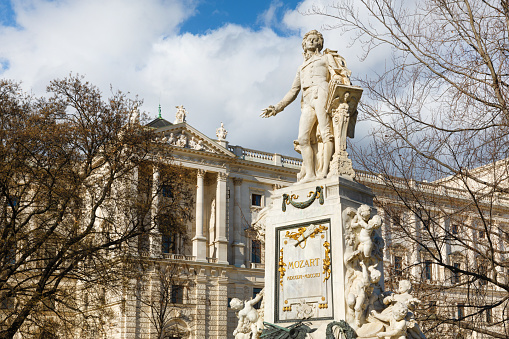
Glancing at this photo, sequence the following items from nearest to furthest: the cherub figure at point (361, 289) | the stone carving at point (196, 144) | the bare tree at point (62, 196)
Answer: the cherub figure at point (361, 289)
the bare tree at point (62, 196)
the stone carving at point (196, 144)

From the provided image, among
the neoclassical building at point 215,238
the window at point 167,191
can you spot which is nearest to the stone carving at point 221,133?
the neoclassical building at point 215,238

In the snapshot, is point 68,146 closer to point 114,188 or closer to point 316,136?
point 114,188

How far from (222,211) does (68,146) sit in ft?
108

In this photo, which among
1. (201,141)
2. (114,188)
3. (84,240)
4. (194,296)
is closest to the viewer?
(84,240)

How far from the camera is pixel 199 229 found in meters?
56.3

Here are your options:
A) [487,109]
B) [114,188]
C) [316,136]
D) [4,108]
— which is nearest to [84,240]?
[114,188]

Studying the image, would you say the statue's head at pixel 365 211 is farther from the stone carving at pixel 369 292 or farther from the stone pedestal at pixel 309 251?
the stone pedestal at pixel 309 251

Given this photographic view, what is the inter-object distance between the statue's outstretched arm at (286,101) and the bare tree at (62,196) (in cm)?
1284

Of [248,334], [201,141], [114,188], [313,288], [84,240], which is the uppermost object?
[201,141]

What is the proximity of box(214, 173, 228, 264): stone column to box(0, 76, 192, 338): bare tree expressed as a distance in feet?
91.5

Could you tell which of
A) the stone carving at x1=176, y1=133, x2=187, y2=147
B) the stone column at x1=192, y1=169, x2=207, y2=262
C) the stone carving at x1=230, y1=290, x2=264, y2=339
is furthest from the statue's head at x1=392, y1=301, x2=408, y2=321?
the stone carving at x1=176, y1=133, x2=187, y2=147

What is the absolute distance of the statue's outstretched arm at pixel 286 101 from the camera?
39.3ft

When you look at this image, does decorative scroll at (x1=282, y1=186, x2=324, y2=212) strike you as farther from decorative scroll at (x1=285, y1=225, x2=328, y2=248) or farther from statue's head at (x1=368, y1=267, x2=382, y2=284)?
statue's head at (x1=368, y1=267, x2=382, y2=284)

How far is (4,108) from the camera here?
2425cm
